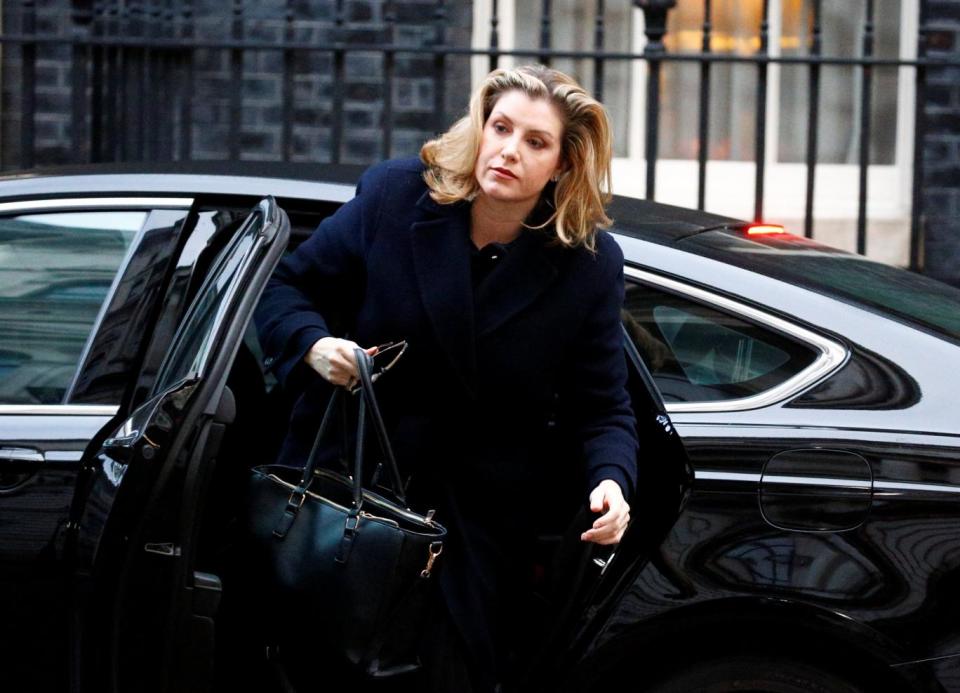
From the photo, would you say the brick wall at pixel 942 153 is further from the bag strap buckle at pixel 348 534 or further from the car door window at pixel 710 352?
the bag strap buckle at pixel 348 534

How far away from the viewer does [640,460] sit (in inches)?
116

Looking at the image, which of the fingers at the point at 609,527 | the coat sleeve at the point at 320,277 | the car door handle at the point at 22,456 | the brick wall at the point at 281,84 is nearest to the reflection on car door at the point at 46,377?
the car door handle at the point at 22,456

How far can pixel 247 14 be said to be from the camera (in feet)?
22.8

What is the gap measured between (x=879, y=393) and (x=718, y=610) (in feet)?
1.67

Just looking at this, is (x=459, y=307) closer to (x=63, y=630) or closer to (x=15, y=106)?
(x=63, y=630)

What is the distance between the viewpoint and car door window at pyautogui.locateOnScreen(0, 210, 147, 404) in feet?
9.98

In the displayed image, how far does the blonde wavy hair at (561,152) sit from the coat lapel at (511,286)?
0.07m

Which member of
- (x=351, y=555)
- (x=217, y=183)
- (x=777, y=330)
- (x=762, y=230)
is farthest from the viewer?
(x=762, y=230)

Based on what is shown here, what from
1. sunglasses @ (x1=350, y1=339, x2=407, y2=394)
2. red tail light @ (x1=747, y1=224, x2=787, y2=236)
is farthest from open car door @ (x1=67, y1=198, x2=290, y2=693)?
red tail light @ (x1=747, y1=224, x2=787, y2=236)

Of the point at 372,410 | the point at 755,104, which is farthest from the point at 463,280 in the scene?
the point at 755,104

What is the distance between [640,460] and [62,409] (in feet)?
3.71

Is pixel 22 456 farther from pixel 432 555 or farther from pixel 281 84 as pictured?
pixel 281 84

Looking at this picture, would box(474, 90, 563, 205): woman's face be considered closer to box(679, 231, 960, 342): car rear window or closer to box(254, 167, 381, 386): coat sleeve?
box(254, 167, 381, 386): coat sleeve

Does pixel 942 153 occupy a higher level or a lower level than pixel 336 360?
higher
